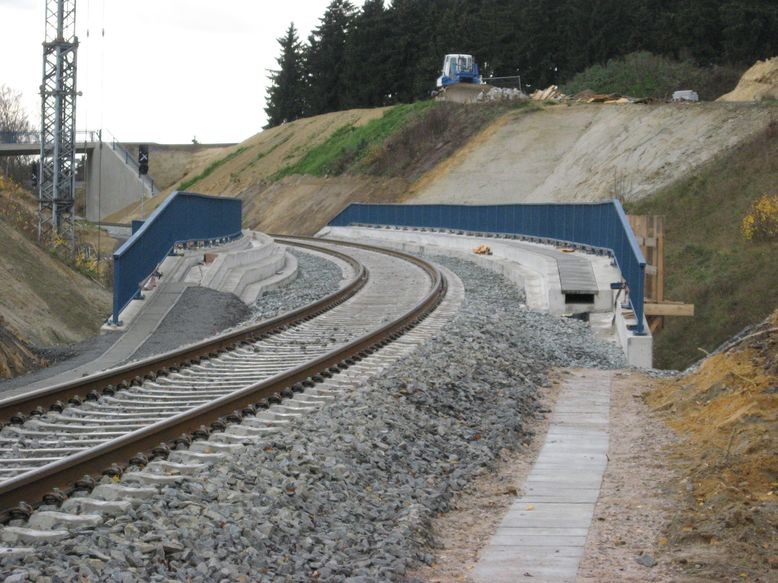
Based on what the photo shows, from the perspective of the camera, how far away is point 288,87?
129 m

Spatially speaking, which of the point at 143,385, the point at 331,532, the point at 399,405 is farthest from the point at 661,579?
the point at 143,385

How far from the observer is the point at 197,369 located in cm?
1471

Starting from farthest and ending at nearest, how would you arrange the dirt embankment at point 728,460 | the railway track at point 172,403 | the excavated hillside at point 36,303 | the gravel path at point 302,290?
the gravel path at point 302,290 < the excavated hillside at point 36,303 < the railway track at point 172,403 < the dirt embankment at point 728,460

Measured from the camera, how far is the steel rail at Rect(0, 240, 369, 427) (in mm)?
11148

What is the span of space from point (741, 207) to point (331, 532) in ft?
122

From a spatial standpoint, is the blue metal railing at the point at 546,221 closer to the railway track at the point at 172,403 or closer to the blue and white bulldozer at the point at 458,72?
the railway track at the point at 172,403

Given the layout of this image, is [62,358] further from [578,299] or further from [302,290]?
[302,290]

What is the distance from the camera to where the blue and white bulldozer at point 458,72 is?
87.4 m

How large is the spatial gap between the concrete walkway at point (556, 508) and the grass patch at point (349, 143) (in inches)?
2936

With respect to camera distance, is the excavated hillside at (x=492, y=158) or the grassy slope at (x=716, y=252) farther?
the excavated hillside at (x=492, y=158)

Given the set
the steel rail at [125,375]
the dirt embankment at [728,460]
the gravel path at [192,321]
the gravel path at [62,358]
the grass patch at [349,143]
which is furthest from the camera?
the grass patch at [349,143]

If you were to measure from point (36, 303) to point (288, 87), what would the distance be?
109m

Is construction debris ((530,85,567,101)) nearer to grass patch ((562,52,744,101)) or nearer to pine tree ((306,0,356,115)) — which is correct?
grass patch ((562,52,744,101))

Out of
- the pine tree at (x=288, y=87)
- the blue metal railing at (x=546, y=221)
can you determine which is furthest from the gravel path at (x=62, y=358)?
the pine tree at (x=288, y=87)
